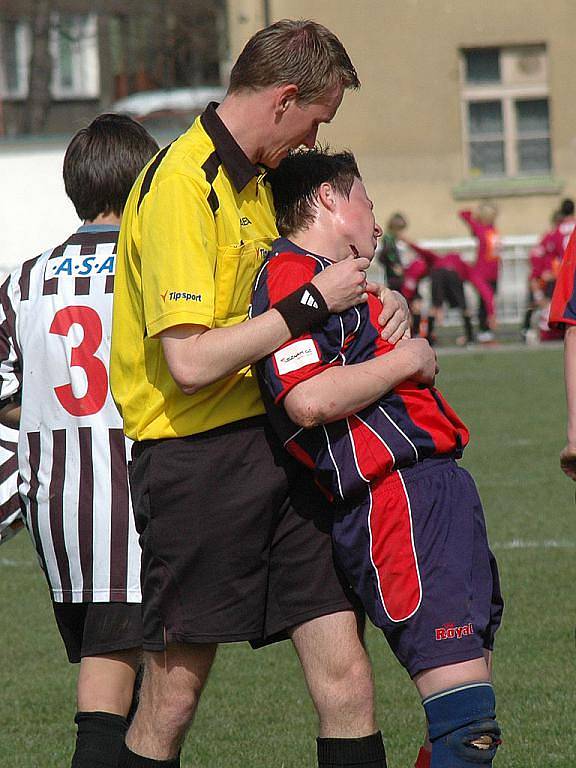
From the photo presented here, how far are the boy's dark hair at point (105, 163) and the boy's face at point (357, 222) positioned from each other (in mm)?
723

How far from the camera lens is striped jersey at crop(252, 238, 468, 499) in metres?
3.55

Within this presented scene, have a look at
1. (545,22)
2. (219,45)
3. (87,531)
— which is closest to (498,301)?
(545,22)

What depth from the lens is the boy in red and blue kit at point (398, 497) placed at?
350 centimetres

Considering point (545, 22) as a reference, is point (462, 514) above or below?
below

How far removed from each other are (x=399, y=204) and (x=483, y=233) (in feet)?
21.9

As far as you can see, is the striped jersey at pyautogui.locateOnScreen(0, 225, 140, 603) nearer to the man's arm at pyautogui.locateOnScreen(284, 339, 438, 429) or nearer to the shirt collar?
the shirt collar

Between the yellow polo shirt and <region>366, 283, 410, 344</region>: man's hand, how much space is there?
0.30 m

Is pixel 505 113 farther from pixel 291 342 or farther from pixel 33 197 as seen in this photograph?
pixel 291 342

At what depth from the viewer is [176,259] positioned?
11.4 feet

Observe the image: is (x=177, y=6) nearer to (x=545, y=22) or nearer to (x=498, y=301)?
(x=545, y=22)

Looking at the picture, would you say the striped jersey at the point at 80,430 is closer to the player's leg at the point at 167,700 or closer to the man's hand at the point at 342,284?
the player's leg at the point at 167,700

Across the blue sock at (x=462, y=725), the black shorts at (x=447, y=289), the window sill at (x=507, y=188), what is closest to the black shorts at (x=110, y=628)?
the blue sock at (x=462, y=725)

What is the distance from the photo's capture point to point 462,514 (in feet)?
11.9

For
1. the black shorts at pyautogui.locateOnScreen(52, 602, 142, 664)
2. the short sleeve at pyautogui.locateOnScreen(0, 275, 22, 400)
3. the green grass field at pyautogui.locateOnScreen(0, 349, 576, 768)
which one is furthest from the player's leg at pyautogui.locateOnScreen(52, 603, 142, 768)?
the green grass field at pyautogui.locateOnScreen(0, 349, 576, 768)
